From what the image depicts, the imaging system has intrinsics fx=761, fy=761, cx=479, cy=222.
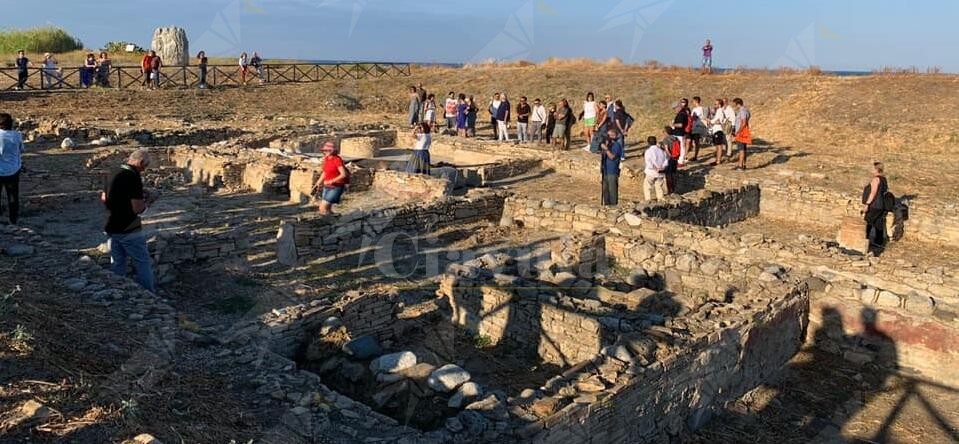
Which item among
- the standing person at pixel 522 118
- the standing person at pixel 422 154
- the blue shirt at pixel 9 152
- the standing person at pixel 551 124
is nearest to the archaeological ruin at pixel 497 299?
the standing person at pixel 422 154

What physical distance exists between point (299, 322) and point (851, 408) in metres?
5.28

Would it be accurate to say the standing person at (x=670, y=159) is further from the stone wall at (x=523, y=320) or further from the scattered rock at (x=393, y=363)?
the scattered rock at (x=393, y=363)

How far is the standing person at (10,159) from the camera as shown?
10328mm

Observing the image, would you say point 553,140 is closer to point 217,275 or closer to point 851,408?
point 217,275

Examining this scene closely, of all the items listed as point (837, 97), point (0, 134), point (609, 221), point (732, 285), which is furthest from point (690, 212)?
point (837, 97)

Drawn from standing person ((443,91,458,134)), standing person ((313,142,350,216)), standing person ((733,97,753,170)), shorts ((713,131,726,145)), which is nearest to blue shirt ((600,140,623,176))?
standing person ((313,142,350,216))

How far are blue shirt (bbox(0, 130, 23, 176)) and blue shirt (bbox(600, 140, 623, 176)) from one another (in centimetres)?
908

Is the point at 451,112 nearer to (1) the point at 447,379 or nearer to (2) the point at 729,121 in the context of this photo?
(2) the point at 729,121

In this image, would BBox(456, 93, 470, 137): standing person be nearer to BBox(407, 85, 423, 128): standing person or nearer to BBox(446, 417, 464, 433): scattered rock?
BBox(407, 85, 423, 128): standing person

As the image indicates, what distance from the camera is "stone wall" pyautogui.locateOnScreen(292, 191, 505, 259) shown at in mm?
10602

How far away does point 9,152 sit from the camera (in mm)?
10422

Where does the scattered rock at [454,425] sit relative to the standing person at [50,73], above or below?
below

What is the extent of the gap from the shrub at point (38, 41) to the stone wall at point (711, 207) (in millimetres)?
42354

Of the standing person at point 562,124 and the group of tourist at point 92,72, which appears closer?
the standing person at point 562,124
